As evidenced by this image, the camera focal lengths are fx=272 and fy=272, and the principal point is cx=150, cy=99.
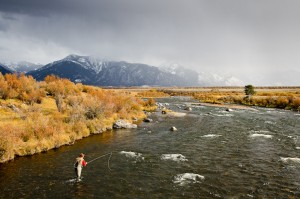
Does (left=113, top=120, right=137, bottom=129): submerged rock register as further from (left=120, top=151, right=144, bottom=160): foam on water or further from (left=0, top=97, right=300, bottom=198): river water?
(left=120, top=151, right=144, bottom=160): foam on water

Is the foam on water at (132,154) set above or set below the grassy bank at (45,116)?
below

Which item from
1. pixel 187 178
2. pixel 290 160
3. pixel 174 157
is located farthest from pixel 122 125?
pixel 290 160

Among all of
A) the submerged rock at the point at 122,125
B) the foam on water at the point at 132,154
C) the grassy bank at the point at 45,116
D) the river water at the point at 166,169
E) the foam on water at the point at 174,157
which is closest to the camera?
the river water at the point at 166,169

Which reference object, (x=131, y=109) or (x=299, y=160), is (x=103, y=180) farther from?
(x=131, y=109)

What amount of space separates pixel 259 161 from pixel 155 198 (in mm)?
13631

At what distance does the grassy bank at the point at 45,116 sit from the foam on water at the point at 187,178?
15793 millimetres

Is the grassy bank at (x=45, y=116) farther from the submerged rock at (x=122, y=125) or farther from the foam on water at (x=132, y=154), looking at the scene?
the foam on water at (x=132, y=154)

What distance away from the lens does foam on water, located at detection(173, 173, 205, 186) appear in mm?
21469

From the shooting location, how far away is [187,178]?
22.3 m

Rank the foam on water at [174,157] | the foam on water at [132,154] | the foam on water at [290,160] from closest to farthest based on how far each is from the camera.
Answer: the foam on water at [290,160] → the foam on water at [174,157] → the foam on water at [132,154]

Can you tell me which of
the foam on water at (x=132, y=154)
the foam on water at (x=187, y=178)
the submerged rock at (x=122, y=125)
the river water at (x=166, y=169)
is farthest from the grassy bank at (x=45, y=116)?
the foam on water at (x=187, y=178)

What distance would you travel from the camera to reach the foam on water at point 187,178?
2147cm

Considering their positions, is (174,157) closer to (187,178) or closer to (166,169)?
(166,169)

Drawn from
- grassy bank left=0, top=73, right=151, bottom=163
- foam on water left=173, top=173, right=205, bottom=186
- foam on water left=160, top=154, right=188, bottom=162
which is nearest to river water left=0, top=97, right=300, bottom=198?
foam on water left=173, top=173, right=205, bottom=186
